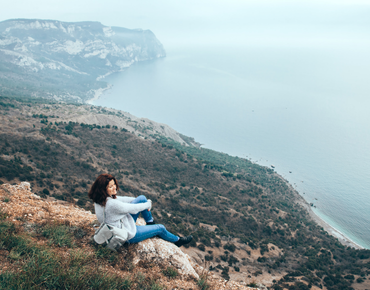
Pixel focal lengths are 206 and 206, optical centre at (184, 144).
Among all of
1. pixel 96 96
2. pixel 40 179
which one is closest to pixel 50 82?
pixel 96 96

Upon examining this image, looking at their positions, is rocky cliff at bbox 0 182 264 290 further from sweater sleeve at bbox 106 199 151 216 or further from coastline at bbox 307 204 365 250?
coastline at bbox 307 204 365 250

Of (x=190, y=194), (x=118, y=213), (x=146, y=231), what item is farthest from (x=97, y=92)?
(x=118, y=213)

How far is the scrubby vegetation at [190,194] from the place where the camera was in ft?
65.7

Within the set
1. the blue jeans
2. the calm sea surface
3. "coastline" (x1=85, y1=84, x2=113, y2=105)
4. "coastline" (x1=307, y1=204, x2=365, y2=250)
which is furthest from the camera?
"coastline" (x1=85, y1=84, x2=113, y2=105)

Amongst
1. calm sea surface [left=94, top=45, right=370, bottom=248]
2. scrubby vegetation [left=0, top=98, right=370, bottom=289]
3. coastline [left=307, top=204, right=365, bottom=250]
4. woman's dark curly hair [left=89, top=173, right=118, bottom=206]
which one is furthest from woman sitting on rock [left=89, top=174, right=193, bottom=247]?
calm sea surface [left=94, top=45, right=370, bottom=248]

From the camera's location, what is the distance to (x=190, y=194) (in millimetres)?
33062

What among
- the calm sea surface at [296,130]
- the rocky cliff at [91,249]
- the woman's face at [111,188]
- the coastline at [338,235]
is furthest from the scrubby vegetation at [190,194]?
the calm sea surface at [296,130]

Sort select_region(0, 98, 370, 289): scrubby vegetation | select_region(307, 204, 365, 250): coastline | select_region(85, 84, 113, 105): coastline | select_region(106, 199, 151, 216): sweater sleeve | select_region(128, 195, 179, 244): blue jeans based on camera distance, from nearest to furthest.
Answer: select_region(106, 199, 151, 216): sweater sleeve, select_region(128, 195, 179, 244): blue jeans, select_region(0, 98, 370, 289): scrubby vegetation, select_region(307, 204, 365, 250): coastline, select_region(85, 84, 113, 105): coastline

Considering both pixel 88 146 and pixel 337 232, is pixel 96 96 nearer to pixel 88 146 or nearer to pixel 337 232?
pixel 88 146

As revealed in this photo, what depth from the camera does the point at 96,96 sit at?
6614 inches

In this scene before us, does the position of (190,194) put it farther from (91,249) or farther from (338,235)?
(338,235)

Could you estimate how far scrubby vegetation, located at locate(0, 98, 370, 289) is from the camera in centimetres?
2003

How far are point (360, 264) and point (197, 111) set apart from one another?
136 m

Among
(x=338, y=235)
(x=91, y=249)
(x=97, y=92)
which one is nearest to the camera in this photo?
(x=91, y=249)
